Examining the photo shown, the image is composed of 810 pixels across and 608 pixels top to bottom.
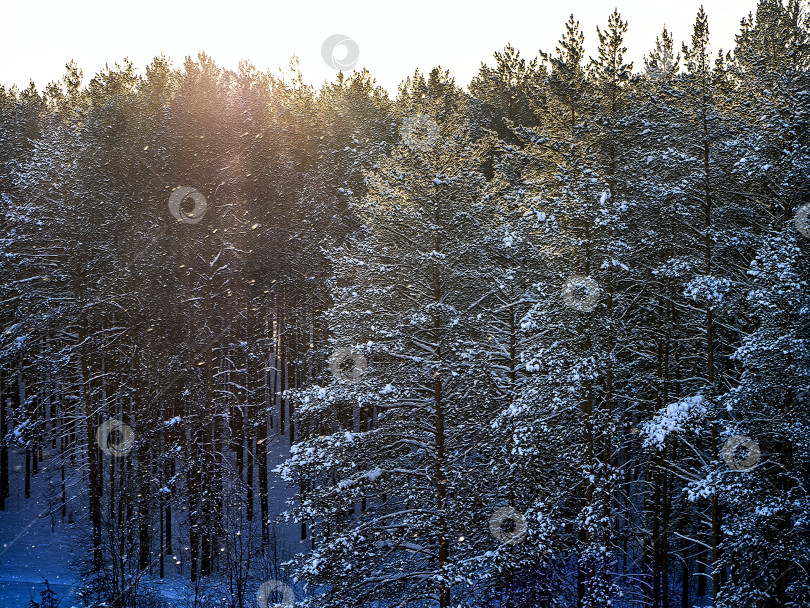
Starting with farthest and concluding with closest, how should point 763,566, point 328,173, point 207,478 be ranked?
point 328,173
point 207,478
point 763,566

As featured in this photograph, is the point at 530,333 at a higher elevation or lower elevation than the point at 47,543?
higher

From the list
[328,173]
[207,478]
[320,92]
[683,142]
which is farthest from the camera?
[320,92]

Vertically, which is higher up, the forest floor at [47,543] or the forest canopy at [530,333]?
the forest canopy at [530,333]

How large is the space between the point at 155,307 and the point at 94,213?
3.94 metres

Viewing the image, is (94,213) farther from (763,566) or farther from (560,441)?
(763,566)

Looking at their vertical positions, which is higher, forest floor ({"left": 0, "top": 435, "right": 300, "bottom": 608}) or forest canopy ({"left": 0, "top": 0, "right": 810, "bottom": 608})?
forest canopy ({"left": 0, "top": 0, "right": 810, "bottom": 608})

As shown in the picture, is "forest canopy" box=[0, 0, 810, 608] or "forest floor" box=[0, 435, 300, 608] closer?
"forest canopy" box=[0, 0, 810, 608]

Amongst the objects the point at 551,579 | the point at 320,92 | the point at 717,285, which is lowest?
the point at 551,579

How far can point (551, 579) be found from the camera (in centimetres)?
1231

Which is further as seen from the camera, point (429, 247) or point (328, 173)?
point (328, 173)

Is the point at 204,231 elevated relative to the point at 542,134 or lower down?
lower down

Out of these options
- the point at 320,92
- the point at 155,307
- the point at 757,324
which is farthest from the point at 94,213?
the point at 320,92

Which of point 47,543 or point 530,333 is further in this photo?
point 47,543

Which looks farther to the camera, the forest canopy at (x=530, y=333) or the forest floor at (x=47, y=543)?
the forest floor at (x=47, y=543)
